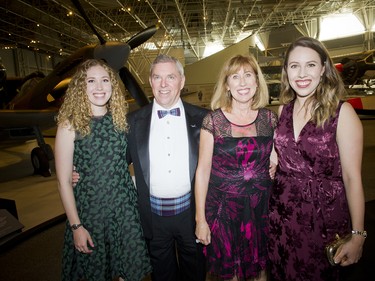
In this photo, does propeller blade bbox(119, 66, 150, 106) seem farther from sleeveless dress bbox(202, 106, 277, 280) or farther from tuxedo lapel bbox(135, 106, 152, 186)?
sleeveless dress bbox(202, 106, 277, 280)

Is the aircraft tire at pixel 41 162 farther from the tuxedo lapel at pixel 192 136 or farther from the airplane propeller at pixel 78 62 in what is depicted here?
the tuxedo lapel at pixel 192 136

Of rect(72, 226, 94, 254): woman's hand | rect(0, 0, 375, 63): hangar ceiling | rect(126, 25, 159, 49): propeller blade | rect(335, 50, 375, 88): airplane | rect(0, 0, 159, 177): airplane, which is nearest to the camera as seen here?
rect(72, 226, 94, 254): woman's hand

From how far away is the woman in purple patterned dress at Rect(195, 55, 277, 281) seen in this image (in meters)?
1.68

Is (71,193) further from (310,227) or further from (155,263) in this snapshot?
(310,227)

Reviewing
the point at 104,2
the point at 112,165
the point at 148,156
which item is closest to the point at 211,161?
the point at 148,156

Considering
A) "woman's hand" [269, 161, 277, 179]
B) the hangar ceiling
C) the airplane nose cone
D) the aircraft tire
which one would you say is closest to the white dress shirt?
"woman's hand" [269, 161, 277, 179]

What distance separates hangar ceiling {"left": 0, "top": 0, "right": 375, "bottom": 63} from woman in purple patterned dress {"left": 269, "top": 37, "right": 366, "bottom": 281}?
12.2m

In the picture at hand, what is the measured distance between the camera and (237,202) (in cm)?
170

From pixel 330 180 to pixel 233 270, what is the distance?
82 cm

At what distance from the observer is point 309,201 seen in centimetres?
152

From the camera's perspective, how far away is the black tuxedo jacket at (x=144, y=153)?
179 cm

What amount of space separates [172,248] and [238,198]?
62 centimetres

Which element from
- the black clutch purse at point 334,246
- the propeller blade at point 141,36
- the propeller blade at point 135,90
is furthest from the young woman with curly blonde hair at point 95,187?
the propeller blade at point 141,36

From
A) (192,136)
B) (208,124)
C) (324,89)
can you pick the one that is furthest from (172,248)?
(324,89)
